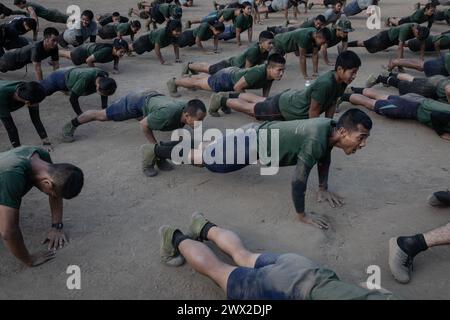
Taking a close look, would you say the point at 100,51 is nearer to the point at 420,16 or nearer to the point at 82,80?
the point at 82,80

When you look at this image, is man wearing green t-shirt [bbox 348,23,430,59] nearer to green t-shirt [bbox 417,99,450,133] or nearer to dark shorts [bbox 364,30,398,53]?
dark shorts [bbox 364,30,398,53]

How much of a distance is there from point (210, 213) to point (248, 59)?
341 cm

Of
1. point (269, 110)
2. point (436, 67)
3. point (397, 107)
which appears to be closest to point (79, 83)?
point (269, 110)

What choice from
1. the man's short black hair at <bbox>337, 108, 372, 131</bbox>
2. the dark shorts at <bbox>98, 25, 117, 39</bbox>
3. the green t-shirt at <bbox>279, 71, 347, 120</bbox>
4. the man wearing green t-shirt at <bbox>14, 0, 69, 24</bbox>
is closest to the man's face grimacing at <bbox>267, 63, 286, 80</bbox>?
the green t-shirt at <bbox>279, 71, 347, 120</bbox>

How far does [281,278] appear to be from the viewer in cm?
212

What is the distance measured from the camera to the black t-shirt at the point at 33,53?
604cm

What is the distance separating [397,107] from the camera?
16.1 ft

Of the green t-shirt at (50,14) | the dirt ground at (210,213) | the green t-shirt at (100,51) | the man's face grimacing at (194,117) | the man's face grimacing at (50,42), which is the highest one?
the green t-shirt at (50,14)

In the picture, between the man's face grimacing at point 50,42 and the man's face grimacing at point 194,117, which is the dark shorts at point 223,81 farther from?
the man's face grimacing at point 50,42

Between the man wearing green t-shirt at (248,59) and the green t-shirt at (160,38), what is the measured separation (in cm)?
135

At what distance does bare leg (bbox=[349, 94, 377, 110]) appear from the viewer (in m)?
5.20

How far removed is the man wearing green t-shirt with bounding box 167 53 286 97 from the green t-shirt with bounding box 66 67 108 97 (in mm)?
1295

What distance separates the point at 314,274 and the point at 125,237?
153 cm

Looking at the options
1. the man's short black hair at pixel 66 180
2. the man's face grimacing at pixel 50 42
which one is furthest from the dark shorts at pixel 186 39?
the man's short black hair at pixel 66 180
